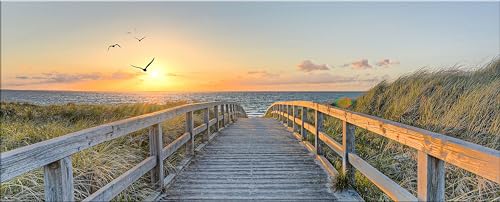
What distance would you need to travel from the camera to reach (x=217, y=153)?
6512 mm

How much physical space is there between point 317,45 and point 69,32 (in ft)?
34.0

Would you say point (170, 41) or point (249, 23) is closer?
point (170, 41)

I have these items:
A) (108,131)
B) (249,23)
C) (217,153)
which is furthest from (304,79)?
(108,131)

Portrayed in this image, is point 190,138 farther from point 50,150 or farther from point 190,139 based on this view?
point 50,150

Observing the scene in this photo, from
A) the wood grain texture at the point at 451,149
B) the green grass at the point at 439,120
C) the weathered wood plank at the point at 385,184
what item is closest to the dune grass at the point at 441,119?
the green grass at the point at 439,120

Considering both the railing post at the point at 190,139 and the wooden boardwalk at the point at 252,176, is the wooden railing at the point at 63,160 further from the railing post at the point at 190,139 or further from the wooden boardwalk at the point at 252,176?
the railing post at the point at 190,139

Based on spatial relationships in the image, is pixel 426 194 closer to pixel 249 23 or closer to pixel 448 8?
pixel 448 8

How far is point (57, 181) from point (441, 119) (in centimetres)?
614

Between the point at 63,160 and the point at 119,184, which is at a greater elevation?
the point at 63,160

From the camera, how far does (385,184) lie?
3.06 m

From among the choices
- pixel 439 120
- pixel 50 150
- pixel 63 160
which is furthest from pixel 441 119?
pixel 50 150

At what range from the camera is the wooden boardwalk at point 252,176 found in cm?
405

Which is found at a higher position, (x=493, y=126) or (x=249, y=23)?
(x=249, y=23)

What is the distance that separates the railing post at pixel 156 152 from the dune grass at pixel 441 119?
2.49m
